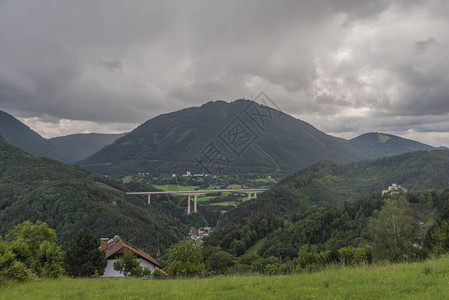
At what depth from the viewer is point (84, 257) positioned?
2667 centimetres

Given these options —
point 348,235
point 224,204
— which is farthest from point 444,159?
point 348,235

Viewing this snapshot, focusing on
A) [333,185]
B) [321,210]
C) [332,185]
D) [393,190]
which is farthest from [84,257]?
[333,185]

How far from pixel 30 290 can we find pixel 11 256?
97.2 inches

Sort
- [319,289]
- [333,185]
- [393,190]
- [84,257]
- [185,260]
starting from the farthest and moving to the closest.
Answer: [333,185] → [393,190] → [185,260] → [84,257] → [319,289]

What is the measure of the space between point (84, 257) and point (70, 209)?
8365 centimetres

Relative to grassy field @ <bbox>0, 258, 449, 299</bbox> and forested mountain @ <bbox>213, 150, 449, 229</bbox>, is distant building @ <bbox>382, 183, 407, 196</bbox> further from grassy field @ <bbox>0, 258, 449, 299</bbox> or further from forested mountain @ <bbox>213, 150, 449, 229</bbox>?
grassy field @ <bbox>0, 258, 449, 299</bbox>

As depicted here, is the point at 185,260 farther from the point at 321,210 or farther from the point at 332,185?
the point at 332,185

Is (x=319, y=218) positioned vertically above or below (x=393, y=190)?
below

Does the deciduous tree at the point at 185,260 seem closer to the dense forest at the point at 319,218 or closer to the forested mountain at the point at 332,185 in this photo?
the dense forest at the point at 319,218

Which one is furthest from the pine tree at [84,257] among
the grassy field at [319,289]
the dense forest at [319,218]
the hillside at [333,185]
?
the hillside at [333,185]

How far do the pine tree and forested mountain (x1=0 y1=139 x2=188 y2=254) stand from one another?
208 ft

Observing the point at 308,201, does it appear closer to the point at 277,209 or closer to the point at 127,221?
the point at 277,209

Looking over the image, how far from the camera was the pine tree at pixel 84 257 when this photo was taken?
85.7 feet

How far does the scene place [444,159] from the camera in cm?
19300
